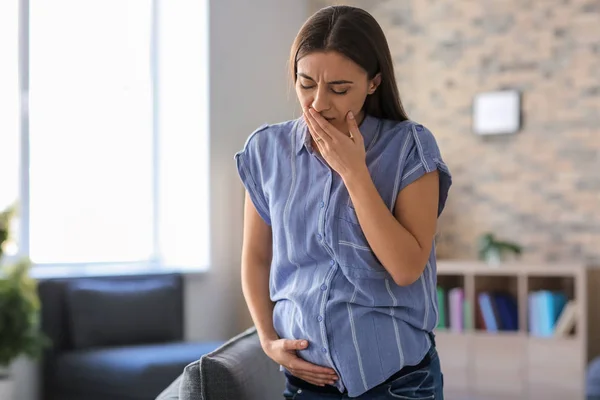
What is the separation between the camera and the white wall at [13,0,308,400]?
18.2 feet

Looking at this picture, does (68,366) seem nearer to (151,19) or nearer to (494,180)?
(151,19)

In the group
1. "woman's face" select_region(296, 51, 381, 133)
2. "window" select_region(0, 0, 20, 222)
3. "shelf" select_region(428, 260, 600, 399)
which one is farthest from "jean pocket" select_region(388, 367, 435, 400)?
"window" select_region(0, 0, 20, 222)

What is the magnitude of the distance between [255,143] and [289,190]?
0.12 metres

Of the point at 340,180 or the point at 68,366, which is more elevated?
the point at 340,180

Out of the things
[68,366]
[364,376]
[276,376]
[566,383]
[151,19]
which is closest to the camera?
[364,376]

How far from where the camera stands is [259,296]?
135 centimetres

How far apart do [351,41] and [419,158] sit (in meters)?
0.20

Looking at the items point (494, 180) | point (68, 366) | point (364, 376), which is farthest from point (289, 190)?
point (494, 180)

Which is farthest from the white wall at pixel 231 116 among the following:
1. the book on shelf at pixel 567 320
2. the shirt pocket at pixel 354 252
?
the shirt pocket at pixel 354 252

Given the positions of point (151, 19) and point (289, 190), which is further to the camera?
point (151, 19)

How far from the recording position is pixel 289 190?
1.28 metres

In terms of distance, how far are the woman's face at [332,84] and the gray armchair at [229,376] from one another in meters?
0.41

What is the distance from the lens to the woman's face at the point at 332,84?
122 cm

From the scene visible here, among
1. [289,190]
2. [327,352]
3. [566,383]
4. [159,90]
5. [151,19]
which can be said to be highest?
[151,19]
